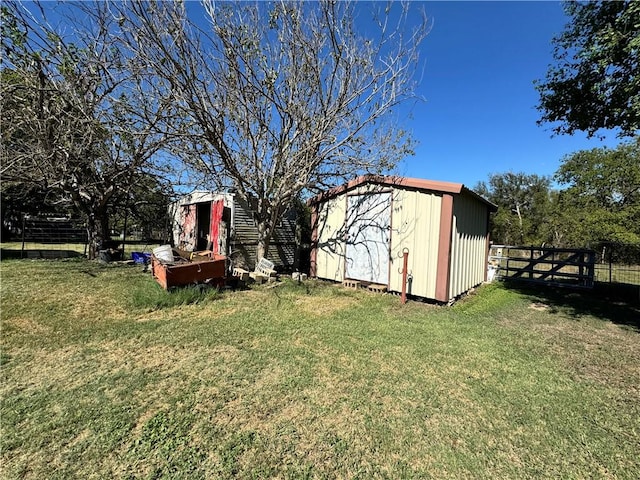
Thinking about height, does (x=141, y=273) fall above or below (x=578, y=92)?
below

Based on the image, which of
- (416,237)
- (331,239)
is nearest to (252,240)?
(331,239)

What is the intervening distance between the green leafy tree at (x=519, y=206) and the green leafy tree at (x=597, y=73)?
86.1ft

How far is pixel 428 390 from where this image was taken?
10.3 ft

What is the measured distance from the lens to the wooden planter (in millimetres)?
6336

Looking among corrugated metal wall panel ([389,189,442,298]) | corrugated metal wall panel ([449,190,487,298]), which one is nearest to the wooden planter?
→ corrugated metal wall panel ([389,189,442,298])

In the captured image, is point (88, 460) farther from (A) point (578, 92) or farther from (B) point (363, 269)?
(A) point (578, 92)

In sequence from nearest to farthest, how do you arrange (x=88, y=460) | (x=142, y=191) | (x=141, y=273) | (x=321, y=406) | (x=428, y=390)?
(x=88, y=460) < (x=321, y=406) < (x=428, y=390) < (x=141, y=273) < (x=142, y=191)

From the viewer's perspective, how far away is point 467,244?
311 inches

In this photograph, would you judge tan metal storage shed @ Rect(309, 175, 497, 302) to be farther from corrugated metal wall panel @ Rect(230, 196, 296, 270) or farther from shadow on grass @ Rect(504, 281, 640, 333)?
shadow on grass @ Rect(504, 281, 640, 333)

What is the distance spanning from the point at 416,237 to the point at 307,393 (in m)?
4.91

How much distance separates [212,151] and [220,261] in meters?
3.07

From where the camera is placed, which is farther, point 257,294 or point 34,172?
point 34,172

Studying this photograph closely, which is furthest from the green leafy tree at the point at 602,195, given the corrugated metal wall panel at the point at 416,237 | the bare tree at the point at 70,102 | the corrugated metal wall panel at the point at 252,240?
the bare tree at the point at 70,102

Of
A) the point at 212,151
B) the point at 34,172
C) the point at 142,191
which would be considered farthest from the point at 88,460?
the point at 142,191
